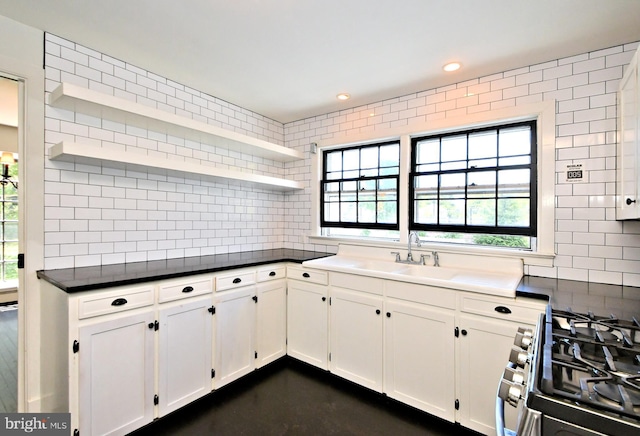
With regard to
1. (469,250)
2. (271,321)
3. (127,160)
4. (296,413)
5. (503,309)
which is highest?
(127,160)

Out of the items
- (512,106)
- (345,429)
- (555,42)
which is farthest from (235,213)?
(555,42)

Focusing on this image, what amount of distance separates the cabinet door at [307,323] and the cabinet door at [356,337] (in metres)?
0.09

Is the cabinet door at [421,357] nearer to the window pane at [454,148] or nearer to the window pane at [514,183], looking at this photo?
the window pane at [514,183]

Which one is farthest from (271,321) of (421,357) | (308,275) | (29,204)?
(29,204)

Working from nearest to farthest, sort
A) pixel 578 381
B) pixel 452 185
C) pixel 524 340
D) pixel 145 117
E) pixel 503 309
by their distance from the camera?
1. pixel 578 381
2. pixel 524 340
3. pixel 503 309
4. pixel 145 117
5. pixel 452 185

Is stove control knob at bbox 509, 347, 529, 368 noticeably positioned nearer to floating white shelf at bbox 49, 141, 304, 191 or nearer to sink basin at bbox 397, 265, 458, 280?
sink basin at bbox 397, 265, 458, 280

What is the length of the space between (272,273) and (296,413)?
1159 millimetres

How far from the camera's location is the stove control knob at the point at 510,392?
36.1 inches

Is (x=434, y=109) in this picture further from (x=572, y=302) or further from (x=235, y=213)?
(x=235, y=213)

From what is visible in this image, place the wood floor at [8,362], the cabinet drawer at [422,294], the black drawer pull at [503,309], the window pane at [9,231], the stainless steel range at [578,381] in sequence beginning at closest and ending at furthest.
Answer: the stainless steel range at [578,381]
the black drawer pull at [503,309]
the cabinet drawer at [422,294]
the wood floor at [8,362]
the window pane at [9,231]

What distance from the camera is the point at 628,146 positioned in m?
1.78

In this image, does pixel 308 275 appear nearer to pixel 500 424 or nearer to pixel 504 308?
pixel 504 308

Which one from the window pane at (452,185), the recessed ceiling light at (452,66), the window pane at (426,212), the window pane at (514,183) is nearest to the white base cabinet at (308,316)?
the window pane at (426,212)

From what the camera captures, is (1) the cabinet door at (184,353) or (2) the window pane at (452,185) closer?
(1) the cabinet door at (184,353)
